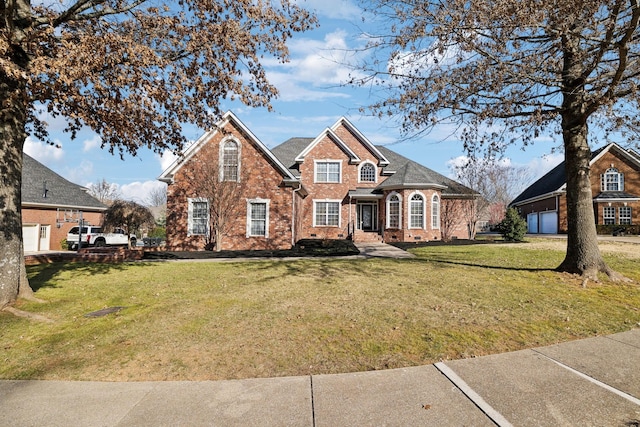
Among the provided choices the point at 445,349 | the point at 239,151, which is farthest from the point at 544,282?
the point at 239,151

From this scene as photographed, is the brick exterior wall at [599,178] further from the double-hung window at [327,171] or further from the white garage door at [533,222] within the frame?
the double-hung window at [327,171]

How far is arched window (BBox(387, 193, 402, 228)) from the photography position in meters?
23.6

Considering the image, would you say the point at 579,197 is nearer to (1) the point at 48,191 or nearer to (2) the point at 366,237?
(2) the point at 366,237

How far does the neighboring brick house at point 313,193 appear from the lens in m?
18.9

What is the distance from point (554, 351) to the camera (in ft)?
14.6

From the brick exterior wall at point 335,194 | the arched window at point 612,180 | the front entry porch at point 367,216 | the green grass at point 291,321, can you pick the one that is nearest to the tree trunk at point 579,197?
the green grass at point 291,321

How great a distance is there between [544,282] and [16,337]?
10.8 m

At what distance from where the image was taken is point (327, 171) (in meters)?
25.5

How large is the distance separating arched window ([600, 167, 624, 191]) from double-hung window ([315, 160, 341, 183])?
2682cm

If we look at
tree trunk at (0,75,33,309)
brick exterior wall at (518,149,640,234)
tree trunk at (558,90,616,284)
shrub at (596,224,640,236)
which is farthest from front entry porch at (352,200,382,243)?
shrub at (596,224,640,236)

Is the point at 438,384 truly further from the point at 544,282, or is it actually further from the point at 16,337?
the point at 544,282

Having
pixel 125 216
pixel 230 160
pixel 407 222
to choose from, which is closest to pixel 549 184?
pixel 407 222

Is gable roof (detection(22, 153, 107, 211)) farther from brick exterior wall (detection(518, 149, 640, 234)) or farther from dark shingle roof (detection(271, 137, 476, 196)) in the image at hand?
brick exterior wall (detection(518, 149, 640, 234))

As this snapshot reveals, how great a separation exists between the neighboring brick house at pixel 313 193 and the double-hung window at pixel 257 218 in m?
0.06
